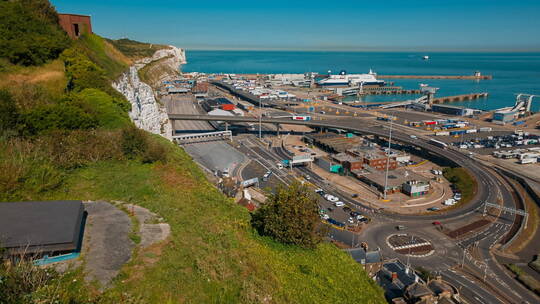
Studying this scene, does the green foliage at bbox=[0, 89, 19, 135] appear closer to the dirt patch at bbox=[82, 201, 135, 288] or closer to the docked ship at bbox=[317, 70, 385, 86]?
the dirt patch at bbox=[82, 201, 135, 288]

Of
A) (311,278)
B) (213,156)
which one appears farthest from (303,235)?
(213,156)

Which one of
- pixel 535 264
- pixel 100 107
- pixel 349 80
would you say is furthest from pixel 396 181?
pixel 349 80

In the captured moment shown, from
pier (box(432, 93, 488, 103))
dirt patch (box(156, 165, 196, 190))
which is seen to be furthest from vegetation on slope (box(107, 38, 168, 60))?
pier (box(432, 93, 488, 103))

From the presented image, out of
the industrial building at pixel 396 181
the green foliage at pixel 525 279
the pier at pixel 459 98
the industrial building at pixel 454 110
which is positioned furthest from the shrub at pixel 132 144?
the pier at pixel 459 98

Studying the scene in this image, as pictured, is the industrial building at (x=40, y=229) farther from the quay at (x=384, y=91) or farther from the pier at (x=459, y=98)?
the quay at (x=384, y=91)

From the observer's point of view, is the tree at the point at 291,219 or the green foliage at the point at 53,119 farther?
the green foliage at the point at 53,119

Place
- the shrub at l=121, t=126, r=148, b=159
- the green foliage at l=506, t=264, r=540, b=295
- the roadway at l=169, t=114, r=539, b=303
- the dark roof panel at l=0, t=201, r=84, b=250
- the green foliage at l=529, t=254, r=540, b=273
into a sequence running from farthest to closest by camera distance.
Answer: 1. the green foliage at l=529, t=254, r=540, b=273
2. the roadway at l=169, t=114, r=539, b=303
3. the green foliage at l=506, t=264, r=540, b=295
4. the shrub at l=121, t=126, r=148, b=159
5. the dark roof panel at l=0, t=201, r=84, b=250
